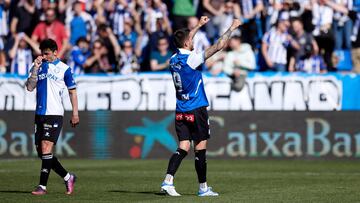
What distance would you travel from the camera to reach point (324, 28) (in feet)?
82.5

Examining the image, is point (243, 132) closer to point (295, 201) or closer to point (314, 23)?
point (314, 23)

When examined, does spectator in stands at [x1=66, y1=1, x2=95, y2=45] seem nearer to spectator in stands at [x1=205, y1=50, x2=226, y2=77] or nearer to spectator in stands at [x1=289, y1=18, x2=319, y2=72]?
spectator in stands at [x1=205, y1=50, x2=226, y2=77]

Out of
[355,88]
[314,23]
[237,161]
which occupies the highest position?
[314,23]

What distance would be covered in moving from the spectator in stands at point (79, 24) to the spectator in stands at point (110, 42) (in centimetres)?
55

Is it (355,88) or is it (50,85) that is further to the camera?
(355,88)

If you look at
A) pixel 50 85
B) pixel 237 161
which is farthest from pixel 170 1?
pixel 50 85

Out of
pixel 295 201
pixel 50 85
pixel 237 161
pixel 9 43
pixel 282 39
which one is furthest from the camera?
pixel 9 43

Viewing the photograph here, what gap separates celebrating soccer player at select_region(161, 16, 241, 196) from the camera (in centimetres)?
1406

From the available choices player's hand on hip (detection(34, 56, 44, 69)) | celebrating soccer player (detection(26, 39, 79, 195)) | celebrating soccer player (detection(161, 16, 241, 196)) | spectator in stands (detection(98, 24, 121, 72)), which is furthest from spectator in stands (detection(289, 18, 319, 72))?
player's hand on hip (detection(34, 56, 44, 69))

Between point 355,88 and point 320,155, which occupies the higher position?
point 355,88

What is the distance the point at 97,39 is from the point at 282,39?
4815 millimetres

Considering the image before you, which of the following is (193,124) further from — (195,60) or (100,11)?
(100,11)

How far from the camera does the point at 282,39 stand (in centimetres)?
2477

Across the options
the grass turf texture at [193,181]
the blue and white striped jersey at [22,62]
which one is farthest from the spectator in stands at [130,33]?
the grass turf texture at [193,181]
